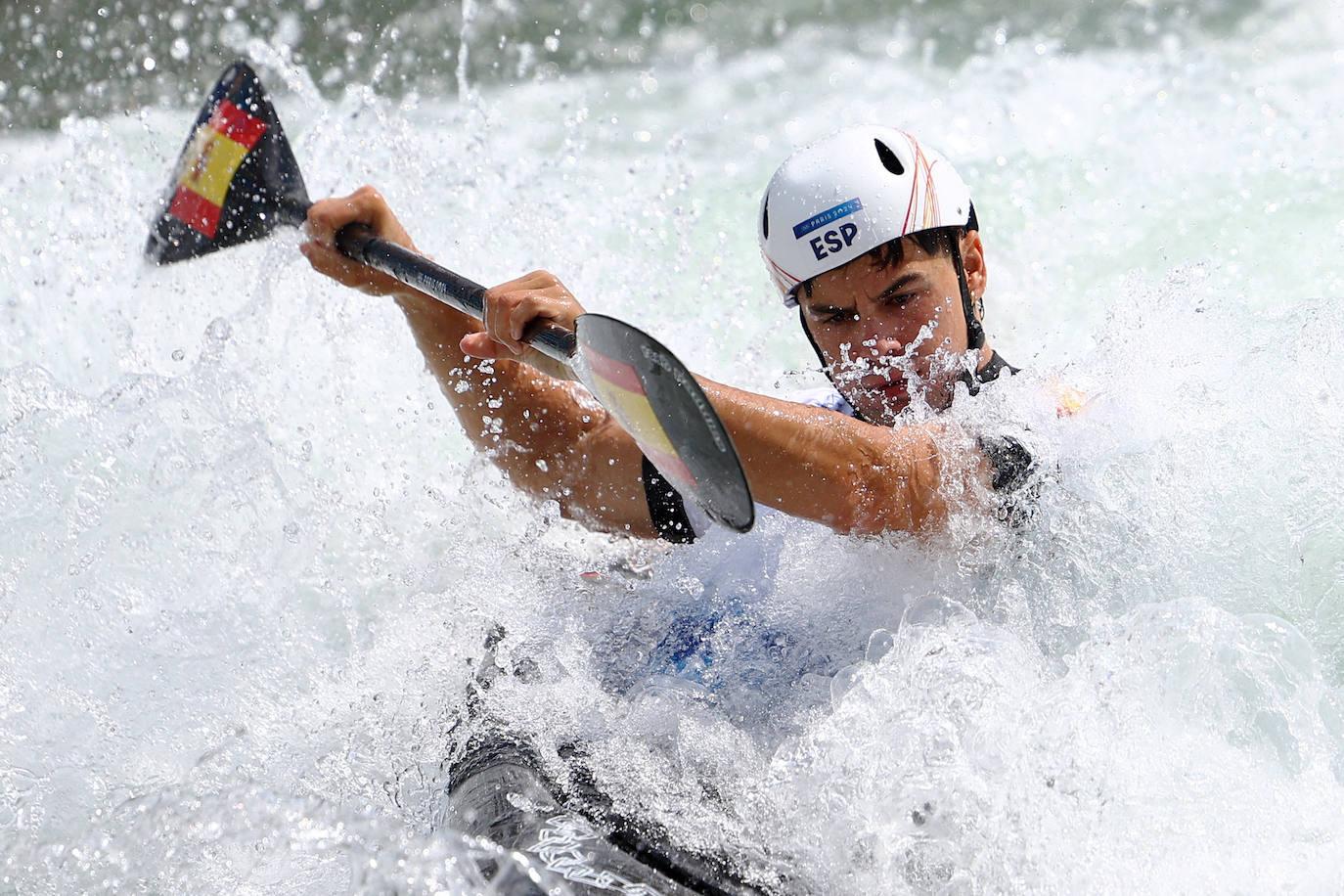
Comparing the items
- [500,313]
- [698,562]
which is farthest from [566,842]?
[500,313]

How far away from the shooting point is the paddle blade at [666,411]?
195 centimetres

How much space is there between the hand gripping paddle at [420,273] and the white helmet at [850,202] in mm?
585

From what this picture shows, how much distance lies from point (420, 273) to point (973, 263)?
3.69ft

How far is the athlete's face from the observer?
2494 mm

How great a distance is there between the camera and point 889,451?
89.1 inches

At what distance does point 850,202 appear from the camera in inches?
99.3

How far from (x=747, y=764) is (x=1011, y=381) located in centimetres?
84

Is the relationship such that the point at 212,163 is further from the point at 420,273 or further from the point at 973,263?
the point at 973,263

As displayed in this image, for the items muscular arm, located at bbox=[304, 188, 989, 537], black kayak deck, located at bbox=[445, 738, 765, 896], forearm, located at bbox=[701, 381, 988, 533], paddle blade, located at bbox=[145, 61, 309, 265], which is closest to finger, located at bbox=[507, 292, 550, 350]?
muscular arm, located at bbox=[304, 188, 989, 537]

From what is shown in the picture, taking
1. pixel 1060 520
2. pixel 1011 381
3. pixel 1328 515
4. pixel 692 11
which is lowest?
pixel 692 11

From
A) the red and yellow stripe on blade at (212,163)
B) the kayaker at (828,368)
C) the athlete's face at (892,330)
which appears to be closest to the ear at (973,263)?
the kayaker at (828,368)

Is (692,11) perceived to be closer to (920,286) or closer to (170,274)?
(170,274)

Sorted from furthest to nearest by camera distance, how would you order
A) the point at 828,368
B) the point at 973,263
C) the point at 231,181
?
the point at 231,181 < the point at 973,263 < the point at 828,368

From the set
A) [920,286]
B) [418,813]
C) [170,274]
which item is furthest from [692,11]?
[418,813]
